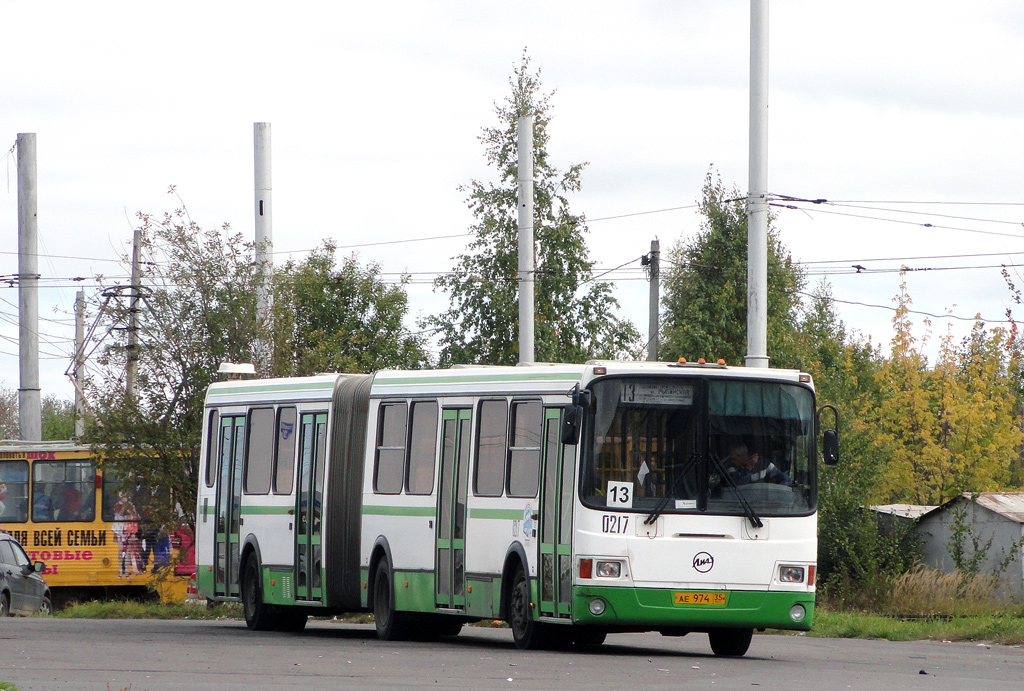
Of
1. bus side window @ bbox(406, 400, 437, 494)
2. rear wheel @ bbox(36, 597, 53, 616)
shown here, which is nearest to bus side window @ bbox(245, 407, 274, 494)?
bus side window @ bbox(406, 400, 437, 494)

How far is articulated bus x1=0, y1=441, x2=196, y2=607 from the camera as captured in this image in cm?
3441

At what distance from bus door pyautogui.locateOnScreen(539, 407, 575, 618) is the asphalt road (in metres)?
0.55

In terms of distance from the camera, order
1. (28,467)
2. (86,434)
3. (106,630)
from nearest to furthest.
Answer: (106,630) → (86,434) → (28,467)

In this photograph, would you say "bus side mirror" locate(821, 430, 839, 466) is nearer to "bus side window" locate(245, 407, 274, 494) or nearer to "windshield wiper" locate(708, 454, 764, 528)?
"windshield wiper" locate(708, 454, 764, 528)

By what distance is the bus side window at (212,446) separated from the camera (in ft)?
76.2

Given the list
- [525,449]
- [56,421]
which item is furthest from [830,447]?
[56,421]

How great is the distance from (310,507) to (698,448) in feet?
20.1

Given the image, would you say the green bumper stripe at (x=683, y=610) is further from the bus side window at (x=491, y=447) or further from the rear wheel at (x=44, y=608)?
the rear wheel at (x=44, y=608)

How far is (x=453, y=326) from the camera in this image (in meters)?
37.2

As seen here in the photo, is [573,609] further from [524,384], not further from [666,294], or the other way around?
[666,294]

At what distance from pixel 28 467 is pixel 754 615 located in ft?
72.0

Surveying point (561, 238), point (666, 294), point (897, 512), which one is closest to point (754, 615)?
point (897, 512)

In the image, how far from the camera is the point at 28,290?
117ft

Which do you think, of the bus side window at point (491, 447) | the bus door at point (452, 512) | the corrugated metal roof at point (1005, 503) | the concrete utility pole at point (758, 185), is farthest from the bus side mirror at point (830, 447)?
the corrugated metal roof at point (1005, 503)
